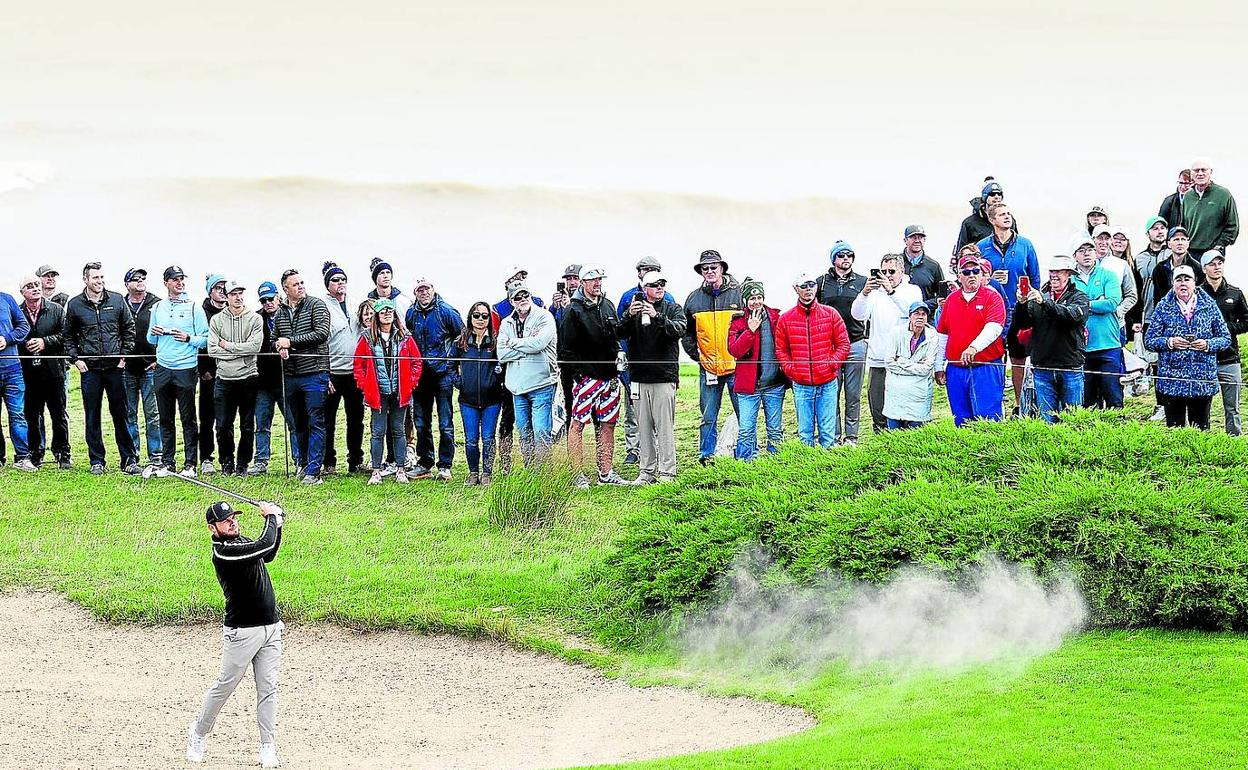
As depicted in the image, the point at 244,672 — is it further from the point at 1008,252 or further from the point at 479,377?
the point at 1008,252

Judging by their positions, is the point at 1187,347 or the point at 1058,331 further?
the point at 1058,331

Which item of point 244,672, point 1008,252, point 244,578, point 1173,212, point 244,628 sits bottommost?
point 244,672

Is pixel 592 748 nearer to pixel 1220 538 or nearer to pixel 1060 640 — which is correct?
pixel 1060 640

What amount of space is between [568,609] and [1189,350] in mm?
6938

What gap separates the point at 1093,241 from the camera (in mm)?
17859

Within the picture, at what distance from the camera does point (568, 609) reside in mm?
13484

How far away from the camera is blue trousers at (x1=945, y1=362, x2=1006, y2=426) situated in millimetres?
→ 16000

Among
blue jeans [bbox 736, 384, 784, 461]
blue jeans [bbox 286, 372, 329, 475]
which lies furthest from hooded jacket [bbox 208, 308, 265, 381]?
blue jeans [bbox 736, 384, 784, 461]

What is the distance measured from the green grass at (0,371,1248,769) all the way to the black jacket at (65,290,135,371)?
55.7 inches

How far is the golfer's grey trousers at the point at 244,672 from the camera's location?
34.0ft

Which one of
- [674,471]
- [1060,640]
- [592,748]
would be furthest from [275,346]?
[1060,640]

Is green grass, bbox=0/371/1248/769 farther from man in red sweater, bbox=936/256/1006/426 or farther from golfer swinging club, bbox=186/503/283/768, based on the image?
man in red sweater, bbox=936/256/1006/426

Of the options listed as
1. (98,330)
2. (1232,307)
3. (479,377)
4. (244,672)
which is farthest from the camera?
(98,330)

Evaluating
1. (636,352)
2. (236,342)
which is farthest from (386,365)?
(636,352)
